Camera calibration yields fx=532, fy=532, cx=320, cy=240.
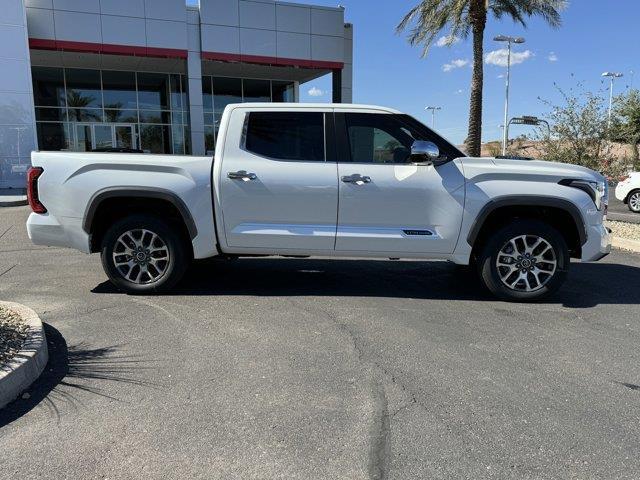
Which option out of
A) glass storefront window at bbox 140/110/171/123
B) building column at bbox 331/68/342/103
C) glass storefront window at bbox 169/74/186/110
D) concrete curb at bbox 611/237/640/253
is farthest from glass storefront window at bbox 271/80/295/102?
concrete curb at bbox 611/237/640/253

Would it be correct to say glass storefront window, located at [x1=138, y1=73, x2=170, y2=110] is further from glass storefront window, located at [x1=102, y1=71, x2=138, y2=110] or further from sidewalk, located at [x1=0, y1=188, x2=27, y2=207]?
sidewalk, located at [x1=0, y1=188, x2=27, y2=207]

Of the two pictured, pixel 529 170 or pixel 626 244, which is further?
pixel 626 244

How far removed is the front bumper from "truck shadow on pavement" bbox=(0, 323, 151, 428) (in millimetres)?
4467

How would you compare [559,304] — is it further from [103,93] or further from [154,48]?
[103,93]

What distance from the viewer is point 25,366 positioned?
3525mm

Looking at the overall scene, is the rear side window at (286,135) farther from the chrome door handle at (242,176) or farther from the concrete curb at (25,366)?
the concrete curb at (25,366)

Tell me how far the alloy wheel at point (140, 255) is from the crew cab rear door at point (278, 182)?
755 mm

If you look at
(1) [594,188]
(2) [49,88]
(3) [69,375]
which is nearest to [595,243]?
(1) [594,188]

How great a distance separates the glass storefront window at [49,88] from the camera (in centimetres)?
2423

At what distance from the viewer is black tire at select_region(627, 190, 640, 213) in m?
15.0

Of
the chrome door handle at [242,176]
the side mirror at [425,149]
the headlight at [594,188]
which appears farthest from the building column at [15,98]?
the headlight at [594,188]

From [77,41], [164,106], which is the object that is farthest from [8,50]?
[164,106]

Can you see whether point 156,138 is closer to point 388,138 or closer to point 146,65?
point 146,65

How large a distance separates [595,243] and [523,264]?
2.49 feet
